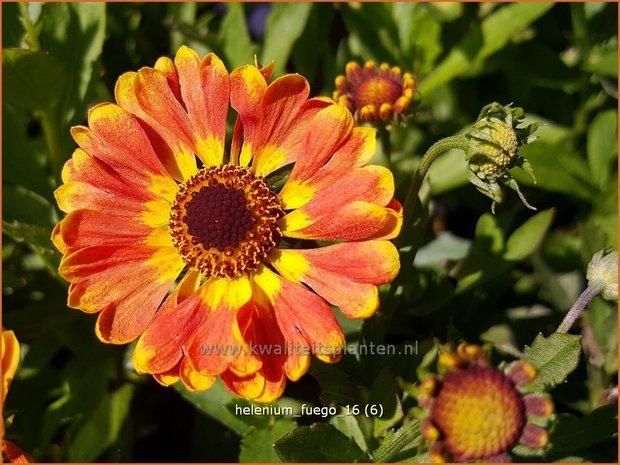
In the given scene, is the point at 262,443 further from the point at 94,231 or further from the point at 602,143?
the point at 602,143

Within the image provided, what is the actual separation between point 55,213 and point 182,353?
732mm

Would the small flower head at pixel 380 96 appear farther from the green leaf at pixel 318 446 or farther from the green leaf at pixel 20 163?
the green leaf at pixel 20 163

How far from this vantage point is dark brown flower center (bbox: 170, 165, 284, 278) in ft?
4.40

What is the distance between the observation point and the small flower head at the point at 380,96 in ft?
4.95

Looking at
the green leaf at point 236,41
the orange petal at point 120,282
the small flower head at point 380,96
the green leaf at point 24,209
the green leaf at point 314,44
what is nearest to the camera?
the orange petal at point 120,282

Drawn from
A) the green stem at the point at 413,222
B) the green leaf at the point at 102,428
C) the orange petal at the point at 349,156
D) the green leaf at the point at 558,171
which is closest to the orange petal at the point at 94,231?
the orange petal at the point at 349,156

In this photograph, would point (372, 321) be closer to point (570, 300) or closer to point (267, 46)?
point (570, 300)

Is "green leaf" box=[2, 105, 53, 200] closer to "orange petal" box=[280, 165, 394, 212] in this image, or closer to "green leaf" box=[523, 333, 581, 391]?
"orange petal" box=[280, 165, 394, 212]

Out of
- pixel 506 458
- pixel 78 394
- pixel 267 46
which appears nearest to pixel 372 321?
pixel 506 458

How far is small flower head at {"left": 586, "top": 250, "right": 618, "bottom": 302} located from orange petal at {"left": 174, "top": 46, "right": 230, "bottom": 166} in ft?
2.35

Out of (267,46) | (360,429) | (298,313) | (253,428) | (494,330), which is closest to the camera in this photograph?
(298,313)

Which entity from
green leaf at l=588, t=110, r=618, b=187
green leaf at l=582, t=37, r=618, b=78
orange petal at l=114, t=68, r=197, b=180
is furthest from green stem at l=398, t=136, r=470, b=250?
green leaf at l=582, t=37, r=618, b=78

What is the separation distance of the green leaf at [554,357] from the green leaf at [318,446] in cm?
37

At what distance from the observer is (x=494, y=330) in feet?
5.71
